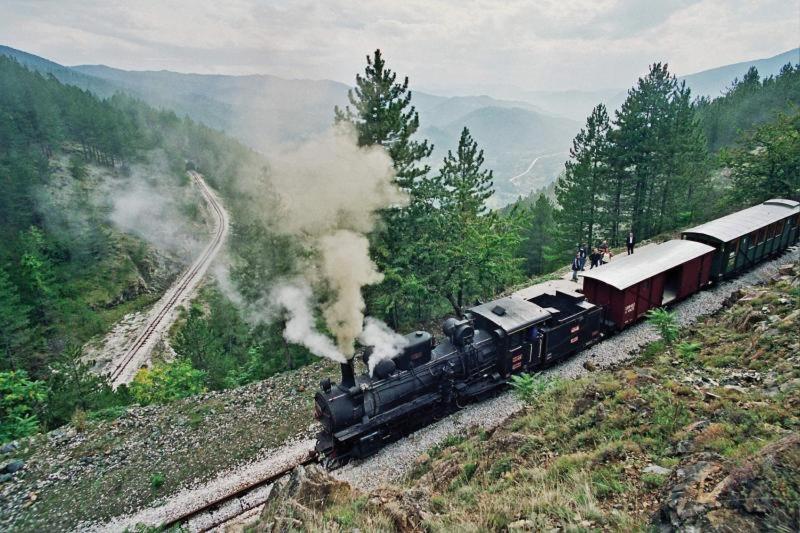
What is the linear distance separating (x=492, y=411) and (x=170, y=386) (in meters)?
17.2

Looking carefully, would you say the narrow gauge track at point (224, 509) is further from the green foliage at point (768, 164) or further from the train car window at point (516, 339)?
Answer: the green foliage at point (768, 164)

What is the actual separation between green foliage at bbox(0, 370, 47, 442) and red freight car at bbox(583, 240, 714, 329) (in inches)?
924

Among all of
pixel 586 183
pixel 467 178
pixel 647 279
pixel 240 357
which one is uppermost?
pixel 467 178

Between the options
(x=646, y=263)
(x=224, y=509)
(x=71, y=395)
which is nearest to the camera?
(x=224, y=509)

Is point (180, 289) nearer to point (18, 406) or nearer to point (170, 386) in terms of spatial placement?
point (170, 386)

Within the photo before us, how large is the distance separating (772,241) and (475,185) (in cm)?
1686

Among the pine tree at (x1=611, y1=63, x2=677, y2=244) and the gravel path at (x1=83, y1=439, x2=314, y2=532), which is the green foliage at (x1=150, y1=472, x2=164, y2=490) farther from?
the pine tree at (x1=611, y1=63, x2=677, y2=244)

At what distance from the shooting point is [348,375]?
11250 millimetres

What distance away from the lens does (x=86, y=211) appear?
160 ft

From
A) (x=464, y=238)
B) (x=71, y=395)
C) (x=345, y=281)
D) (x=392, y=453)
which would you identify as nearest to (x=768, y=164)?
(x=464, y=238)

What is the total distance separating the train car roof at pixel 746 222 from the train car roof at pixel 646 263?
159 cm

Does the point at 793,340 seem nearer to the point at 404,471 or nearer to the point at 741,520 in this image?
the point at 741,520

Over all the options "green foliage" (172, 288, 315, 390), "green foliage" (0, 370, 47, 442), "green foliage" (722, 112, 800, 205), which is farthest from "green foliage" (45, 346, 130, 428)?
"green foliage" (722, 112, 800, 205)

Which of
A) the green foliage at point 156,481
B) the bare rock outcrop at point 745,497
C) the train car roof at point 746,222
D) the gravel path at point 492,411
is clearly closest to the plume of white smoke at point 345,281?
the gravel path at point 492,411
